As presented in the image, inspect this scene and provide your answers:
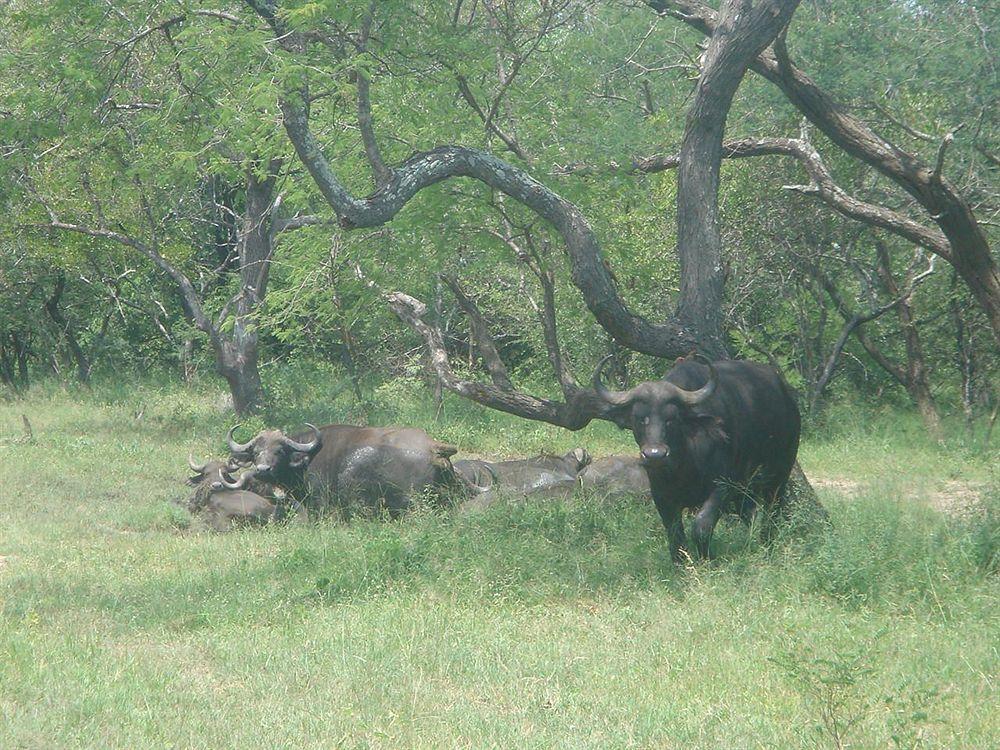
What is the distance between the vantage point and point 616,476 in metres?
12.9

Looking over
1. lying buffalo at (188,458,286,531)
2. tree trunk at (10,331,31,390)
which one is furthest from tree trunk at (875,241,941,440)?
tree trunk at (10,331,31,390)

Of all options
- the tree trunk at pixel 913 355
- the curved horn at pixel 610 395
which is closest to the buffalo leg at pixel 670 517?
the curved horn at pixel 610 395

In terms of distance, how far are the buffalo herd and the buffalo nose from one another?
11 millimetres

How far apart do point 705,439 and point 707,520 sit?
64 centimetres

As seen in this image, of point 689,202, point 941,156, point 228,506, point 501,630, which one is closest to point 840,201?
point 941,156

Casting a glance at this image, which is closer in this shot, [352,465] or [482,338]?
[482,338]

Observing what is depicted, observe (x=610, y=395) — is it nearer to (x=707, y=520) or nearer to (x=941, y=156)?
(x=707, y=520)

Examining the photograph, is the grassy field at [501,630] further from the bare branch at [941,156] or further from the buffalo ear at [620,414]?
the bare branch at [941,156]

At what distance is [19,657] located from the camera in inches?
256

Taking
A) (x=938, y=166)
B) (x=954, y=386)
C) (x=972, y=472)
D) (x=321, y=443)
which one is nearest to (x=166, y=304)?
(x=321, y=443)

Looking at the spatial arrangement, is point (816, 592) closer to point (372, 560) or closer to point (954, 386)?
point (372, 560)

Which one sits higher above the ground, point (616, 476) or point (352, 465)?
point (616, 476)

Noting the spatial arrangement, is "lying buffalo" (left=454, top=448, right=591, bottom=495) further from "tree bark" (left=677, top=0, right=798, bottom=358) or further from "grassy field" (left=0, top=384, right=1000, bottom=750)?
"tree bark" (left=677, top=0, right=798, bottom=358)

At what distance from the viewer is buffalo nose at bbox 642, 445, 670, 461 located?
28.5 feet
